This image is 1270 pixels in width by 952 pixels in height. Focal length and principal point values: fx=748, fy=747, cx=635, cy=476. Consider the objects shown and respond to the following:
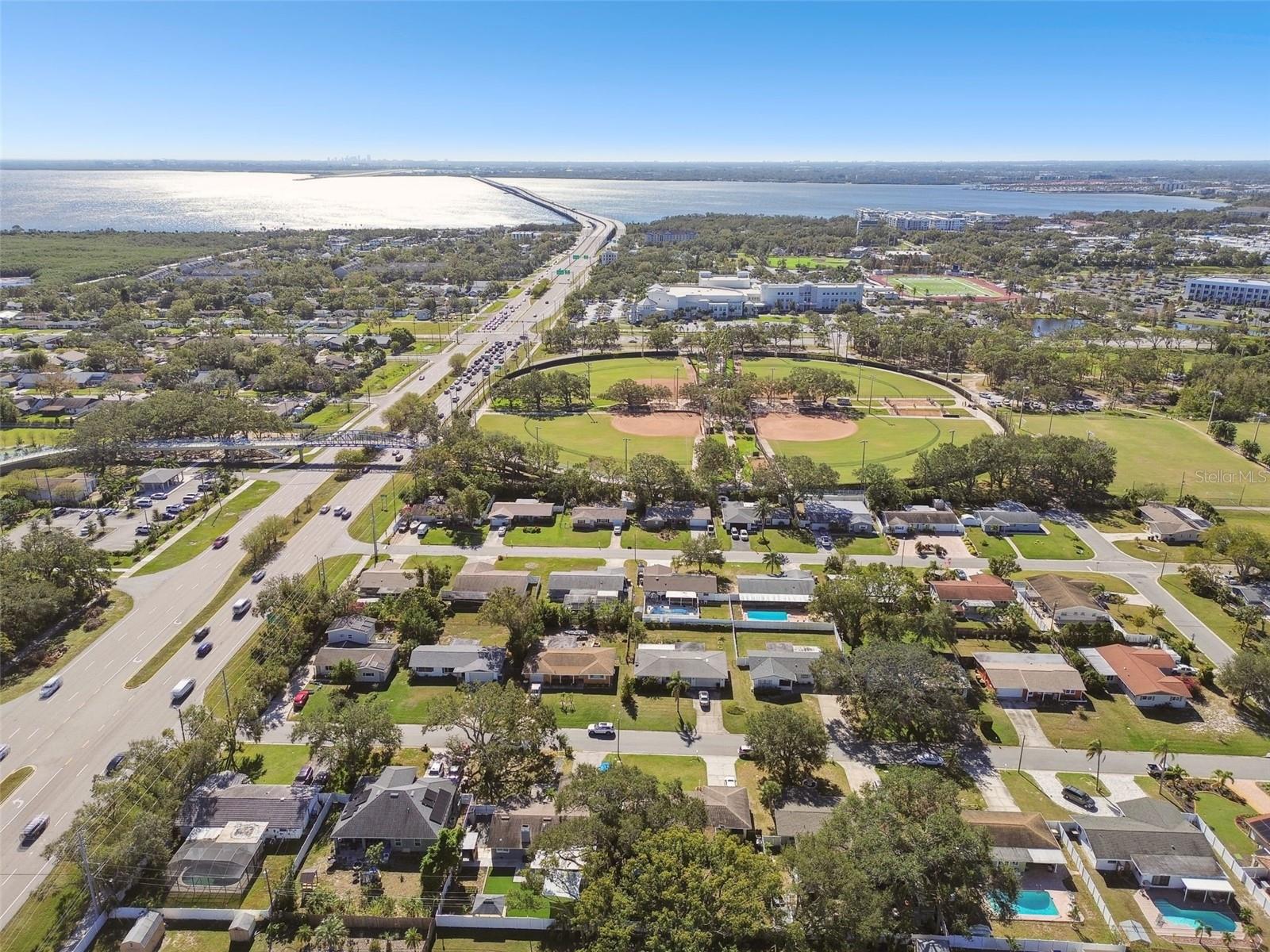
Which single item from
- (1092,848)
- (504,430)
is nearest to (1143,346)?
(504,430)

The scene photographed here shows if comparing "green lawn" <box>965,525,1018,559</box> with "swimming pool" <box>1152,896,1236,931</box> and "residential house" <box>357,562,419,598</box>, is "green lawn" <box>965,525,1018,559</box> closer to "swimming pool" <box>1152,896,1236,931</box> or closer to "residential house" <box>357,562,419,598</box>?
"swimming pool" <box>1152,896,1236,931</box>

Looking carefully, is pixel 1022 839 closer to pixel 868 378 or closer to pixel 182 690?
pixel 182 690

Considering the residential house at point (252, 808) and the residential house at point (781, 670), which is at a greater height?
the residential house at point (252, 808)

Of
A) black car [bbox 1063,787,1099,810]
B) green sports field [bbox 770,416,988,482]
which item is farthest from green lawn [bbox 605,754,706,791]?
green sports field [bbox 770,416,988,482]

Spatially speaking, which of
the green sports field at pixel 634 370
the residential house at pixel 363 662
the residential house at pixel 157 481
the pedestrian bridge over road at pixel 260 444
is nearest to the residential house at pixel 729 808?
the residential house at pixel 363 662

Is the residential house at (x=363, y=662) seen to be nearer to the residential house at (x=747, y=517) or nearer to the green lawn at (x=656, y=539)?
the green lawn at (x=656, y=539)

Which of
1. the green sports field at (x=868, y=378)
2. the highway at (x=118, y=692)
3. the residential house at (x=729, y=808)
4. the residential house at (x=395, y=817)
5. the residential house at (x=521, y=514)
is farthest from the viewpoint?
the green sports field at (x=868, y=378)

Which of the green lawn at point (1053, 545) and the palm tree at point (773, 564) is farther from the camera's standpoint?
the green lawn at point (1053, 545)
